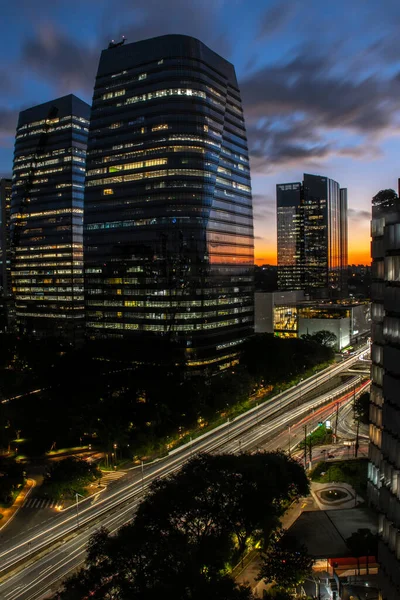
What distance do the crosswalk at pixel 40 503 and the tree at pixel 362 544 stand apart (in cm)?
3240

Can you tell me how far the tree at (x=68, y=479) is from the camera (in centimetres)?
5447

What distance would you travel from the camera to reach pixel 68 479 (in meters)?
55.2

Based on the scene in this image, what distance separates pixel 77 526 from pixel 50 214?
13961 centimetres

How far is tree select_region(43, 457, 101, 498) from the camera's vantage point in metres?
54.5

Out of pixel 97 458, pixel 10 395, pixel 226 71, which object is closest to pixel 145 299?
pixel 10 395

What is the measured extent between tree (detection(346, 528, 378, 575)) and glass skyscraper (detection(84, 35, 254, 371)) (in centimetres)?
7713

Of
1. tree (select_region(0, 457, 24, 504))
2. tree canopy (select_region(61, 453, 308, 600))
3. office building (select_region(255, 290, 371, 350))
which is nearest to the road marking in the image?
tree (select_region(0, 457, 24, 504))

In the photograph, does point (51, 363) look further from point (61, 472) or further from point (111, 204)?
point (61, 472)

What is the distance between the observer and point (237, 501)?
131 feet

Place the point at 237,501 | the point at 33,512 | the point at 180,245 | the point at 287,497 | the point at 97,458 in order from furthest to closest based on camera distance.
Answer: the point at 180,245 < the point at 97,458 < the point at 33,512 < the point at 287,497 < the point at 237,501

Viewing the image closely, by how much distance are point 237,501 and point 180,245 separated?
8298cm

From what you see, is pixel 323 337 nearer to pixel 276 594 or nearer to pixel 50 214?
pixel 50 214

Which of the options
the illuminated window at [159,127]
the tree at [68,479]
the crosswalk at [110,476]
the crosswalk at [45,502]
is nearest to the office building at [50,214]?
the illuminated window at [159,127]

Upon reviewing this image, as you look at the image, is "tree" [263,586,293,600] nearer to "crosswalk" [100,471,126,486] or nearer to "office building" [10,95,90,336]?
"crosswalk" [100,471,126,486]
